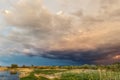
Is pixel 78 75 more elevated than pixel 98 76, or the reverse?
pixel 78 75

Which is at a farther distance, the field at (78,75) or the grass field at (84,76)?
the field at (78,75)

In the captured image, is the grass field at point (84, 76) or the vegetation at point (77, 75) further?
the vegetation at point (77, 75)

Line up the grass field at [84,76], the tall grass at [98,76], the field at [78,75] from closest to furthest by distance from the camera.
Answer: the tall grass at [98,76], the grass field at [84,76], the field at [78,75]

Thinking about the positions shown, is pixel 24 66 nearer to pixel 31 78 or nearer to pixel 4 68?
pixel 4 68

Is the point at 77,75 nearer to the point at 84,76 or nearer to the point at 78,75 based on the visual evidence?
the point at 78,75

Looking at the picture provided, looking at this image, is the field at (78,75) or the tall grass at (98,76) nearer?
the tall grass at (98,76)

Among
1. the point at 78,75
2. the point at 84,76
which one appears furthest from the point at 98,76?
the point at 78,75

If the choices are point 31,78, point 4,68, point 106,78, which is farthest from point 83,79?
point 4,68

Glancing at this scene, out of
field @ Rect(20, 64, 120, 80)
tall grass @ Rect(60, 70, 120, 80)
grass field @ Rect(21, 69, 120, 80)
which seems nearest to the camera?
tall grass @ Rect(60, 70, 120, 80)

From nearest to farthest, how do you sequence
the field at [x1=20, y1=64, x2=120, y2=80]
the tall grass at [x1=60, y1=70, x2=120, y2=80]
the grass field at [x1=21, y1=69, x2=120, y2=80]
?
the tall grass at [x1=60, y1=70, x2=120, y2=80]
the grass field at [x1=21, y1=69, x2=120, y2=80]
the field at [x1=20, y1=64, x2=120, y2=80]

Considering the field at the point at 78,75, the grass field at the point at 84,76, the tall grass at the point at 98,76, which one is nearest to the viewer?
the tall grass at the point at 98,76

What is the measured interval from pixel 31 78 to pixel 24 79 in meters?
1.74

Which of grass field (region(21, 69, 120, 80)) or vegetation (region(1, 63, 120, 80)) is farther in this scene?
vegetation (region(1, 63, 120, 80))

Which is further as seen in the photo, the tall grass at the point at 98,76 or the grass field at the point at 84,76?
the grass field at the point at 84,76
